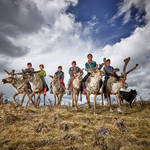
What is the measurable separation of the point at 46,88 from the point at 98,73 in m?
5.65

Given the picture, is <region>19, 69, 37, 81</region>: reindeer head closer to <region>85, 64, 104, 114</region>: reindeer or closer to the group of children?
the group of children

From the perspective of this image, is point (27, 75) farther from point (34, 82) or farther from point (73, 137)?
point (73, 137)

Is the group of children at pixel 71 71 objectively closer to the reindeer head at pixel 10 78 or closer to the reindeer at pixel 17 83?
the reindeer at pixel 17 83

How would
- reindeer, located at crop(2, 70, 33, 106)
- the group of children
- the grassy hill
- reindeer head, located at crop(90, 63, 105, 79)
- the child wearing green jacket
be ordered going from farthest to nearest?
the child wearing green jacket < reindeer, located at crop(2, 70, 33, 106) < the group of children < reindeer head, located at crop(90, 63, 105, 79) < the grassy hill

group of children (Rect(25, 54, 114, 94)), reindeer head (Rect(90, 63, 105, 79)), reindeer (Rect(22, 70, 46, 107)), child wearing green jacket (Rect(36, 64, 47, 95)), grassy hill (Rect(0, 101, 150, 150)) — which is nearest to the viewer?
grassy hill (Rect(0, 101, 150, 150))

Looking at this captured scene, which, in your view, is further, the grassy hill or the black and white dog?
the black and white dog

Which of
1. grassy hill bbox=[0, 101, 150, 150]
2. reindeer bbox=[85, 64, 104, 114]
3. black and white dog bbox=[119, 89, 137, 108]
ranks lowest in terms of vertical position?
grassy hill bbox=[0, 101, 150, 150]

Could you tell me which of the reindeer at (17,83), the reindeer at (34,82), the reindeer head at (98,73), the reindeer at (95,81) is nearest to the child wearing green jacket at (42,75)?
the reindeer at (34,82)

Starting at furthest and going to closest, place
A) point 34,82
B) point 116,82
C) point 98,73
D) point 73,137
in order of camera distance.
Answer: point 34,82 → point 116,82 → point 98,73 → point 73,137

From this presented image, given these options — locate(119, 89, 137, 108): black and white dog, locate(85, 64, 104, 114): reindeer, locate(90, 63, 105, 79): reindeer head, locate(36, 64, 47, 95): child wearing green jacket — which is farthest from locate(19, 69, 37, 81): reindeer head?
locate(119, 89, 137, 108): black and white dog

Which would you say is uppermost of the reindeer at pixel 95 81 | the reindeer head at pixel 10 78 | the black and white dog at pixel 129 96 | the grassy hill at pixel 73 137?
the reindeer head at pixel 10 78

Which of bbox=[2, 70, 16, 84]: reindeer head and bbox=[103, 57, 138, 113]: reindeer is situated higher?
bbox=[2, 70, 16, 84]: reindeer head

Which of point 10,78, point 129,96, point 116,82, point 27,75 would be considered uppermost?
point 27,75

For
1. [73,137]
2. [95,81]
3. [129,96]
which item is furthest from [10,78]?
[129,96]
